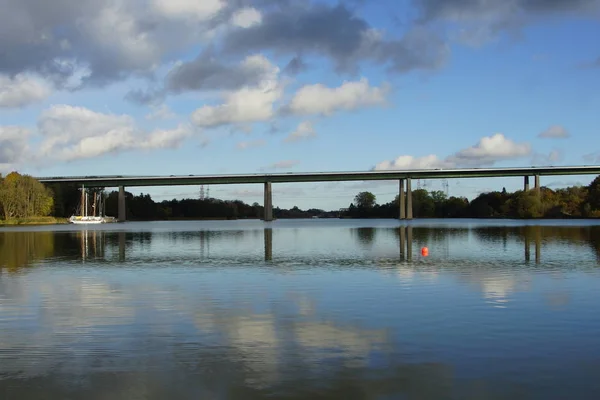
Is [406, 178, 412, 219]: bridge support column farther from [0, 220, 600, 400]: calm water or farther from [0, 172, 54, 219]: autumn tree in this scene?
[0, 220, 600, 400]: calm water

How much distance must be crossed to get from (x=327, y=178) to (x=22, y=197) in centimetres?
8341

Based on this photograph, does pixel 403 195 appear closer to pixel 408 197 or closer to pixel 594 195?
pixel 408 197

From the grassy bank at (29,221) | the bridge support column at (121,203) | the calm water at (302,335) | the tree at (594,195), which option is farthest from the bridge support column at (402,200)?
the calm water at (302,335)

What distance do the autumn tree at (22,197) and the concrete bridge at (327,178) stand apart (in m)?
24.0

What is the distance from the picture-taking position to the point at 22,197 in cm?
15538

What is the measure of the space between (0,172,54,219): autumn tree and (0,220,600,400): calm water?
134289 millimetres

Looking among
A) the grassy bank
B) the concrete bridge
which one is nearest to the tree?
the concrete bridge

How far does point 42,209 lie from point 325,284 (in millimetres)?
157384

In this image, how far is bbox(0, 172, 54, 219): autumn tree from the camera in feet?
504

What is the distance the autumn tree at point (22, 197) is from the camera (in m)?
154

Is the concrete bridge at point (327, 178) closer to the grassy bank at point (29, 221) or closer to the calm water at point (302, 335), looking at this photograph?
the grassy bank at point (29, 221)

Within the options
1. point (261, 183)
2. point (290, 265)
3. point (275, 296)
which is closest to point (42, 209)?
point (261, 183)

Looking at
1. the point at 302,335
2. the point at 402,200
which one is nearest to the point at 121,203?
the point at 402,200

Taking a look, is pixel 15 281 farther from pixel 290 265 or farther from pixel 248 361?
pixel 248 361
